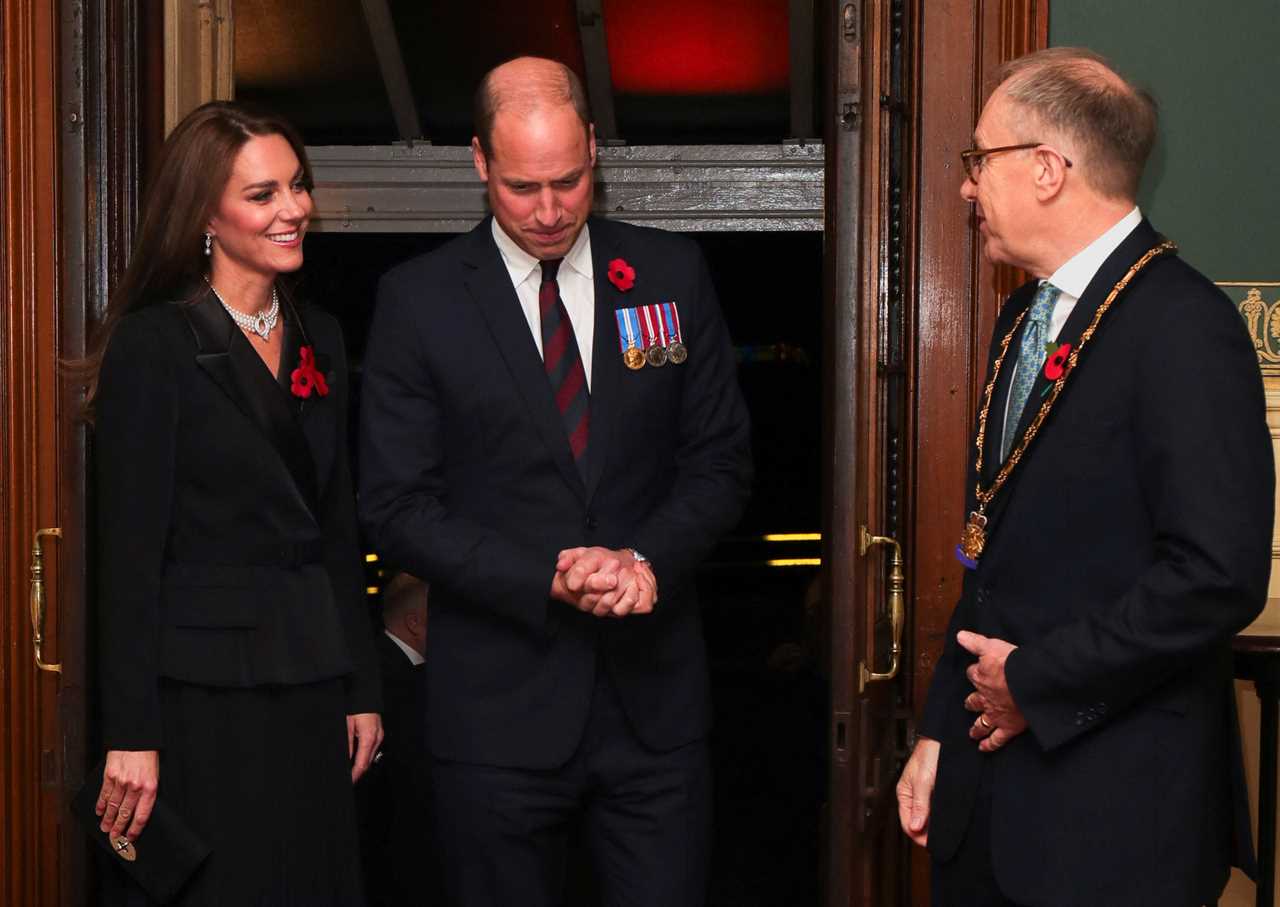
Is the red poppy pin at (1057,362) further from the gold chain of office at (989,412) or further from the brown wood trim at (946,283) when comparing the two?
the brown wood trim at (946,283)

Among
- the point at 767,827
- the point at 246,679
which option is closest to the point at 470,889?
→ the point at 246,679

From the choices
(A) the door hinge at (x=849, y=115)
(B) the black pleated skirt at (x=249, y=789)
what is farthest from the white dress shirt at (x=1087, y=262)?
(B) the black pleated skirt at (x=249, y=789)

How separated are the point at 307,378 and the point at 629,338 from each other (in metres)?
0.57

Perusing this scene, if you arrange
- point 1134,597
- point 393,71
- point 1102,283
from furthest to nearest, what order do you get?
point 393,71
point 1102,283
point 1134,597

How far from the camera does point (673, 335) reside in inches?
107

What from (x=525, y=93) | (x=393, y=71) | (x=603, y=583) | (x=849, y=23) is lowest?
(x=603, y=583)

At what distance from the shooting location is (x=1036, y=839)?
195 cm

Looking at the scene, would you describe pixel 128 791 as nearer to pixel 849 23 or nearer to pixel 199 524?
pixel 199 524

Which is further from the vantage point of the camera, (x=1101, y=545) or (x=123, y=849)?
(x=123, y=849)

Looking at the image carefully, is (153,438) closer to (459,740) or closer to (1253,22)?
(459,740)

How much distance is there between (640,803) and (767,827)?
112 inches

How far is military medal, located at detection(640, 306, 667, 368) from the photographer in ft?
8.82

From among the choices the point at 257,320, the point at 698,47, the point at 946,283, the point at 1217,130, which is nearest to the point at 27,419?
the point at 257,320

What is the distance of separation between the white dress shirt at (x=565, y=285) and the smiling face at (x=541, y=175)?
5 centimetres
